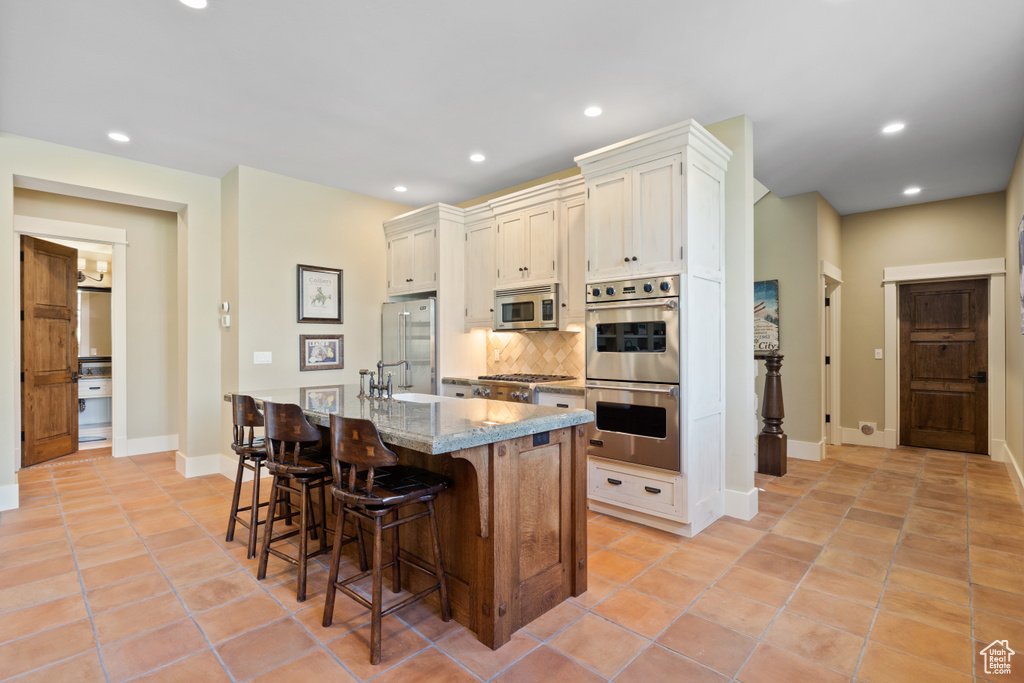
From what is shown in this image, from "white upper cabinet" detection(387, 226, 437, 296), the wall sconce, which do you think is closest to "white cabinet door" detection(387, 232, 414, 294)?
"white upper cabinet" detection(387, 226, 437, 296)

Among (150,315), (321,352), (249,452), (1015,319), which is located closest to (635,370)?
(249,452)

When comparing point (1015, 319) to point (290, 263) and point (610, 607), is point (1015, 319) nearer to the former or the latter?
point (610, 607)

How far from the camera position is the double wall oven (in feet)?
10.5

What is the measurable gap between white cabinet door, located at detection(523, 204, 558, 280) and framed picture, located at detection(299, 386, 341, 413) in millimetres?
1966

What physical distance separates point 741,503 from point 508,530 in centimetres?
225

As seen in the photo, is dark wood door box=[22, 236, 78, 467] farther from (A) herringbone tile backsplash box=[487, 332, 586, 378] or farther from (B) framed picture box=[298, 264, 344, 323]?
(A) herringbone tile backsplash box=[487, 332, 586, 378]

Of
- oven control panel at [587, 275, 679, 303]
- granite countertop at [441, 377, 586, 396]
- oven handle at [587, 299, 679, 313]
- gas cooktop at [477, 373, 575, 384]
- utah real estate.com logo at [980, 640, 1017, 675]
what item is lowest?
utah real estate.com logo at [980, 640, 1017, 675]

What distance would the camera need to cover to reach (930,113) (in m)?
3.50

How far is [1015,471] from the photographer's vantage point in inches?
167

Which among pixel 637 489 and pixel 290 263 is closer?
pixel 637 489

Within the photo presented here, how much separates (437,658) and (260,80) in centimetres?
335

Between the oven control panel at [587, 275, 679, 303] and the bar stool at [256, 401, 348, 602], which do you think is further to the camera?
the oven control panel at [587, 275, 679, 303]

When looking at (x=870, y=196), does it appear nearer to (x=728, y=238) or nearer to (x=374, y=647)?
(x=728, y=238)

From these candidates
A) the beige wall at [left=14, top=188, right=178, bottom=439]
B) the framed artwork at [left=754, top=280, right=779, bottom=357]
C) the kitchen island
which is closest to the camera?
the kitchen island
